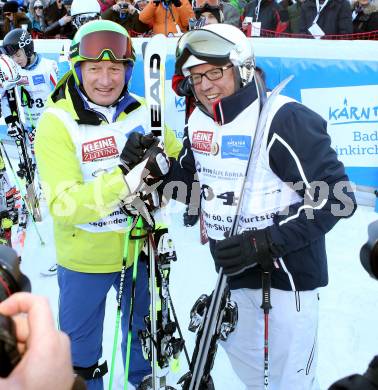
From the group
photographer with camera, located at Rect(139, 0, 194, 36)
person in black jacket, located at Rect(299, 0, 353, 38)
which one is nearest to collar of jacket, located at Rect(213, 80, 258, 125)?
person in black jacket, located at Rect(299, 0, 353, 38)

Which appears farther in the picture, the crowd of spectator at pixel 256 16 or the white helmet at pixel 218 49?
the crowd of spectator at pixel 256 16

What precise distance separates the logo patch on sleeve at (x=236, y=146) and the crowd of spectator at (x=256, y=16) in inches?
159

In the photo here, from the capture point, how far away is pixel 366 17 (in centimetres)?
679

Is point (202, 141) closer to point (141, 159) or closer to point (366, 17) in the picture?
point (141, 159)

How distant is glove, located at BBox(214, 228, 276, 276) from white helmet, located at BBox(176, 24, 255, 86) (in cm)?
→ 75

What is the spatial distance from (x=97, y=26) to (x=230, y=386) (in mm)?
2540

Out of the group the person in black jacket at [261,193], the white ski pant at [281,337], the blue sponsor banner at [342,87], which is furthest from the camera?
the blue sponsor banner at [342,87]

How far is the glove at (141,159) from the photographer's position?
219 cm

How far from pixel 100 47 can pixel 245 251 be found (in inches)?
51.9

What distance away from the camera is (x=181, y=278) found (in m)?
4.56

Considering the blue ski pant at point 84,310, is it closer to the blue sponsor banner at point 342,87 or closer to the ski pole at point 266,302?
the ski pole at point 266,302

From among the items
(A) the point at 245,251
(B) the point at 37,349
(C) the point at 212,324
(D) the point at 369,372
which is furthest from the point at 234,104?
(B) the point at 37,349

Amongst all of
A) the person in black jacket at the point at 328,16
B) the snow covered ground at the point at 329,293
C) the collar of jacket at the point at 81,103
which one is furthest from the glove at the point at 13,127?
the person in black jacket at the point at 328,16

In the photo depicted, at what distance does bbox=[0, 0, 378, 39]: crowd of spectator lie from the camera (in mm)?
6434
